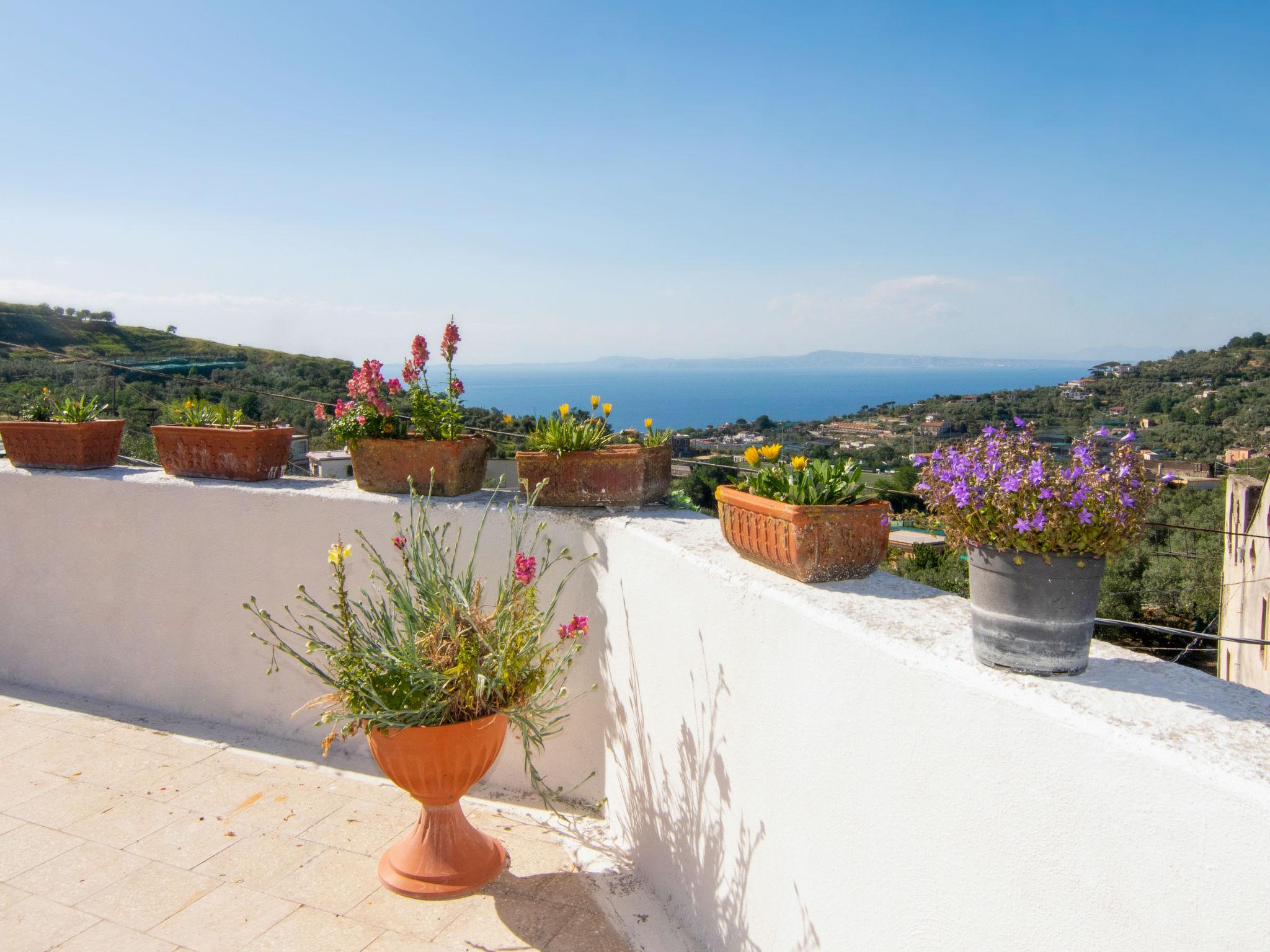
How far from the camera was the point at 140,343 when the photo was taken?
9.21 meters

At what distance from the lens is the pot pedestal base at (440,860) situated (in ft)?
7.59

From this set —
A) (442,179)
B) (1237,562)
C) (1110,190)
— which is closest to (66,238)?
(442,179)

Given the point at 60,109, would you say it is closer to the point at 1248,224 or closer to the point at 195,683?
the point at 195,683

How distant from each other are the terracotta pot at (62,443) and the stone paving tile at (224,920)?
7.35 feet

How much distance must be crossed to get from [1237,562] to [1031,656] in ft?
37.8

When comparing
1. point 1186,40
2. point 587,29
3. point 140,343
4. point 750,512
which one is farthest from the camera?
point 140,343

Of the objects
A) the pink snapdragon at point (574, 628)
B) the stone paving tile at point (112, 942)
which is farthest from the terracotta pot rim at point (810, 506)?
the stone paving tile at point (112, 942)

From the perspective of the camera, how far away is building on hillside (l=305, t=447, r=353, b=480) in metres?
3.43

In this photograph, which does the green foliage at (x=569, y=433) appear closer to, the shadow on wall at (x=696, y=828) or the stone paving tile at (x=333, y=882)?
the shadow on wall at (x=696, y=828)

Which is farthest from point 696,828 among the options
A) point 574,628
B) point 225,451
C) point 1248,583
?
point 1248,583

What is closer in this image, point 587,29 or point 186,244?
point 587,29

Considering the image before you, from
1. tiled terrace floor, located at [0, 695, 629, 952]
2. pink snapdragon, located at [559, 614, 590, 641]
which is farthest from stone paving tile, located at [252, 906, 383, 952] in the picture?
pink snapdragon, located at [559, 614, 590, 641]

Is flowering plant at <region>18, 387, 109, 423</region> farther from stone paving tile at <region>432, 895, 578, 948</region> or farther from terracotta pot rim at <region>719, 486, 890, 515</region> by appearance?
terracotta pot rim at <region>719, 486, 890, 515</region>

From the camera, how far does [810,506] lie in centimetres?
169
